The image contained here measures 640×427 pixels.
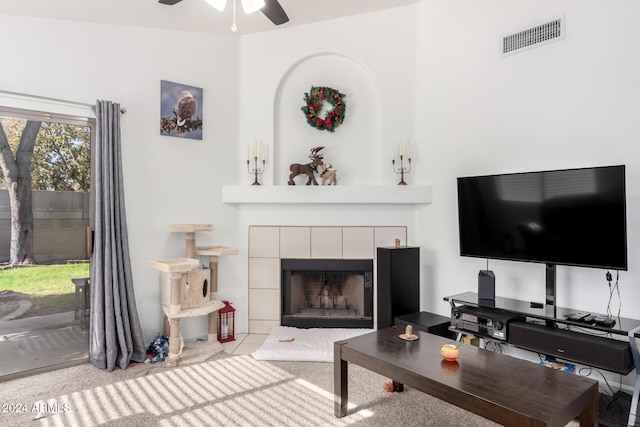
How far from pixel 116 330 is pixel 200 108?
2088mm

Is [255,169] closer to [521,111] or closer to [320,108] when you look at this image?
[320,108]

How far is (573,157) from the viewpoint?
8.86 feet

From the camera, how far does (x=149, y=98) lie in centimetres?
339

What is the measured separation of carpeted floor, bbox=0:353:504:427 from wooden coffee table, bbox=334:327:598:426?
26 cm

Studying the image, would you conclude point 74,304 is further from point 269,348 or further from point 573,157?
point 573,157

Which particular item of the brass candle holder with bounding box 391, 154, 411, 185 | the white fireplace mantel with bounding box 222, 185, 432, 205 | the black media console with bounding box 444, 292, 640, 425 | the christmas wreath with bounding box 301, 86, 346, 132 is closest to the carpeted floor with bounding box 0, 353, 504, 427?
the black media console with bounding box 444, 292, 640, 425

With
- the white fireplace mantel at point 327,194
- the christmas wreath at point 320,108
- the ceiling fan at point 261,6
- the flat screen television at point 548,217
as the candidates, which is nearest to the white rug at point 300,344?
the white fireplace mantel at point 327,194

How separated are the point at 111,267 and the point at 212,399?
4.34ft

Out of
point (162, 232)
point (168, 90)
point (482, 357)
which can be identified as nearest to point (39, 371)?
point (162, 232)

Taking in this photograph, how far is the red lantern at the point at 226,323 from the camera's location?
142 inches

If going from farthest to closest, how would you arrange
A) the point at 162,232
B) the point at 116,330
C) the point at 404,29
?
the point at 404,29 < the point at 162,232 < the point at 116,330

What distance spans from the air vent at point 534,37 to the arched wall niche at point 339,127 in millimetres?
1205

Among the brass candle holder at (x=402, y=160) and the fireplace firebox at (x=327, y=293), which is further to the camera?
the fireplace firebox at (x=327, y=293)

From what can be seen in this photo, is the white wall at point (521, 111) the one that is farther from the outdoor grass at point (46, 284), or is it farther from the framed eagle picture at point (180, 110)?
the outdoor grass at point (46, 284)
